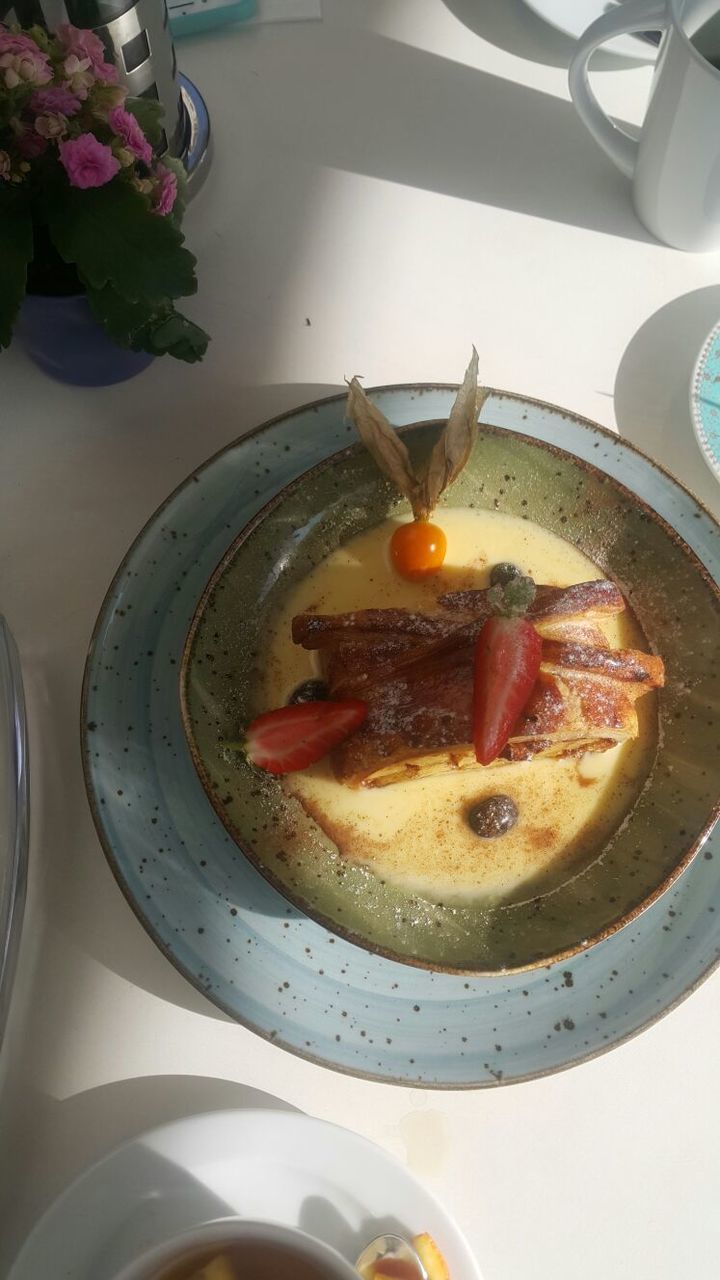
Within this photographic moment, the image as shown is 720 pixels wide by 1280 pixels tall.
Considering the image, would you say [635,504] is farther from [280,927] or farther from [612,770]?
[280,927]

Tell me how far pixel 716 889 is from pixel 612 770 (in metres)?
0.15

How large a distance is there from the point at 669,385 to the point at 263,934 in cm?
77

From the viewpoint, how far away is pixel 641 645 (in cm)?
97

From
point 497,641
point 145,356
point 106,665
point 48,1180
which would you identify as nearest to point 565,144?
point 145,356

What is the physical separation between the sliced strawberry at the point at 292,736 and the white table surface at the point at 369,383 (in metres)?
0.20

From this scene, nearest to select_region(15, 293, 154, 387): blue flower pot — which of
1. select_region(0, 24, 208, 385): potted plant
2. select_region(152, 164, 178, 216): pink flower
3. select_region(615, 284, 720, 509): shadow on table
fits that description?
select_region(0, 24, 208, 385): potted plant

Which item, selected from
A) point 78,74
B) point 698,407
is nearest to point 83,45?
point 78,74

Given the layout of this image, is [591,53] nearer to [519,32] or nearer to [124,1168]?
[519,32]

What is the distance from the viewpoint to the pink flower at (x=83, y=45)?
754mm

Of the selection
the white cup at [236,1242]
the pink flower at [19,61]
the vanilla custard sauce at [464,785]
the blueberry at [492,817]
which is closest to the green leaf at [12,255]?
the pink flower at [19,61]

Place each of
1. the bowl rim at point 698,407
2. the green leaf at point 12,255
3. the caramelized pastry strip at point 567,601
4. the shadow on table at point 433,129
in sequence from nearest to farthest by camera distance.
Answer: the green leaf at point 12,255, the caramelized pastry strip at point 567,601, the bowl rim at point 698,407, the shadow on table at point 433,129

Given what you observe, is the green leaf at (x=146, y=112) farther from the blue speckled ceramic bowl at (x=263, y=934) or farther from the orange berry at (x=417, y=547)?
the orange berry at (x=417, y=547)

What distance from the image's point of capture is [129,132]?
2.55 feet

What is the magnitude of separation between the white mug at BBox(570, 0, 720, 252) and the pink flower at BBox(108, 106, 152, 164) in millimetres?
536
